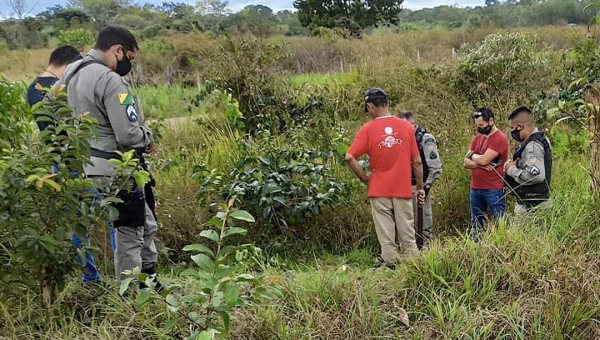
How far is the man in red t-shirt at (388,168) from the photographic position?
4.61 m

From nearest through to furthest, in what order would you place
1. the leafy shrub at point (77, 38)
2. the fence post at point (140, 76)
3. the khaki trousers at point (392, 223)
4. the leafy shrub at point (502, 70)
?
the khaki trousers at point (392, 223) < the leafy shrub at point (502, 70) < the fence post at point (140, 76) < the leafy shrub at point (77, 38)

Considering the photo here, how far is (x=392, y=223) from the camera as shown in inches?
188

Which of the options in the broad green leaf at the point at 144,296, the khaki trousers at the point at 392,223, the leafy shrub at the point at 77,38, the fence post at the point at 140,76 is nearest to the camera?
the broad green leaf at the point at 144,296

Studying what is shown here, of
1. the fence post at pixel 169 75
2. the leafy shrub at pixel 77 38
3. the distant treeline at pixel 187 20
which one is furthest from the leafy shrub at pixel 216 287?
the leafy shrub at pixel 77 38

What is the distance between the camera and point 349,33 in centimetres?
1424

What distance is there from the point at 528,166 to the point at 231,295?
3.19 meters

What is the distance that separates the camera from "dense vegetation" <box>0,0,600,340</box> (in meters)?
2.50

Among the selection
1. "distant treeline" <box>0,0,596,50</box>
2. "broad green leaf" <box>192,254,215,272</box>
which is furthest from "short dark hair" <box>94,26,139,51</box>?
"distant treeline" <box>0,0,596,50</box>

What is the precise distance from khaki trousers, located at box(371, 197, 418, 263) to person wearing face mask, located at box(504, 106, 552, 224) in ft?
2.89

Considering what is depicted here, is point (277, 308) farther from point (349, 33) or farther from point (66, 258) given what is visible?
point (349, 33)

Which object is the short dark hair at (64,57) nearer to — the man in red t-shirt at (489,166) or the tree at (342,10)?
the man in red t-shirt at (489,166)

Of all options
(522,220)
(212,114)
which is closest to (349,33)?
(212,114)

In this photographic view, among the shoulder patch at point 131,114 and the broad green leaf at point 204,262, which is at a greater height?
the shoulder patch at point 131,114

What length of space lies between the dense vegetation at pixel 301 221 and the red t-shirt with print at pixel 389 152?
1.76 ft
